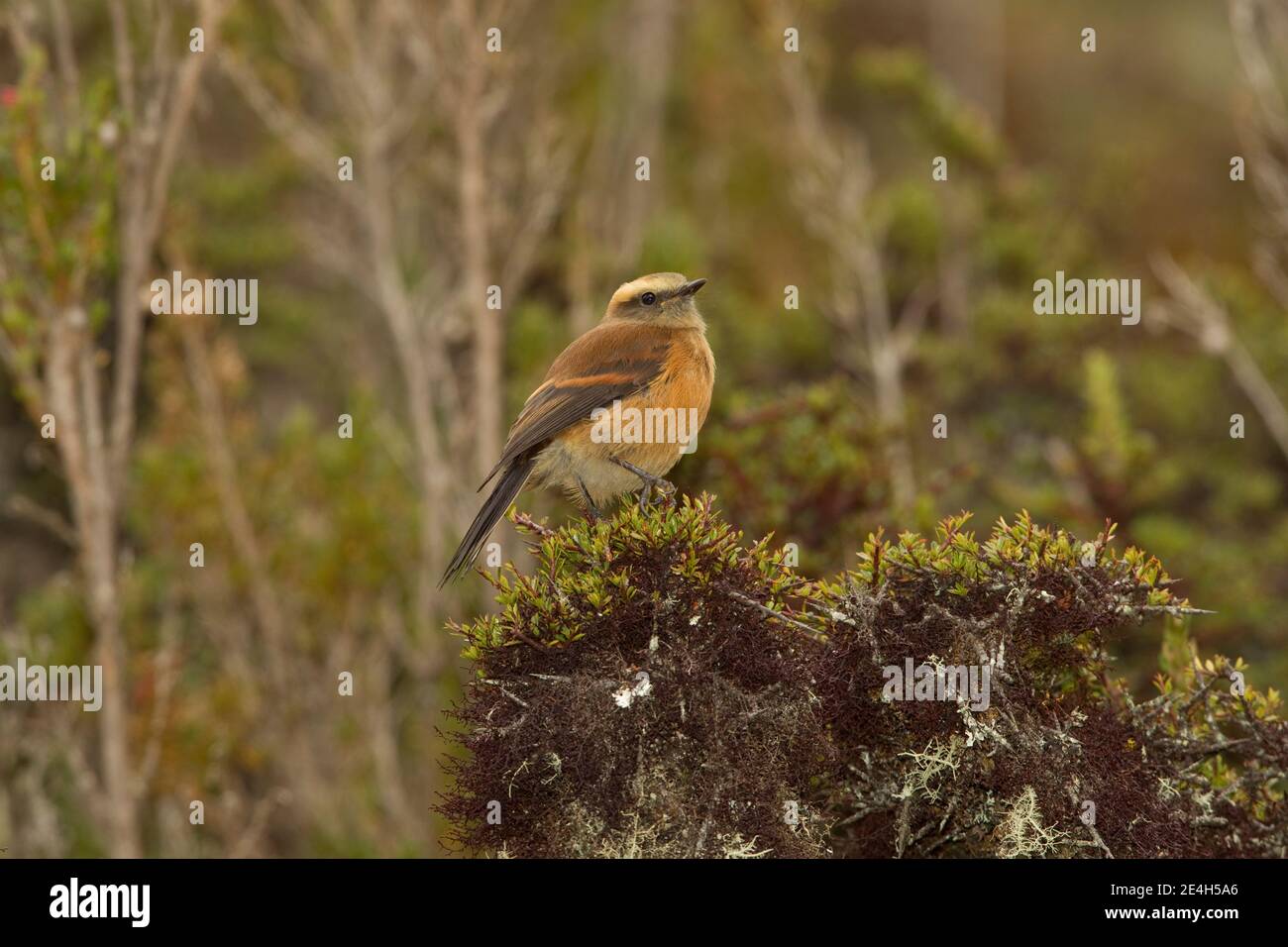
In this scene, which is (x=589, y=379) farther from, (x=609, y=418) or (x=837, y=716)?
(x=837, y=716)

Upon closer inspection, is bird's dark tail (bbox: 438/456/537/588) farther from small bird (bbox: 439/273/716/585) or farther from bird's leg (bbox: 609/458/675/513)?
bird's leg (bbox: 609/458/675/513)

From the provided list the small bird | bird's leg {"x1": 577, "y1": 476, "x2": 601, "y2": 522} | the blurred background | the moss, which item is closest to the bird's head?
the small bird

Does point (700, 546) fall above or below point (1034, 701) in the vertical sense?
above

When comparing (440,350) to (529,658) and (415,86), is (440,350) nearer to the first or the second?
(415,86)

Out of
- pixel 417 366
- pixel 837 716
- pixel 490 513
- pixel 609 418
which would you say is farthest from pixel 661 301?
pixel 417 366

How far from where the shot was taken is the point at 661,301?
7.02m

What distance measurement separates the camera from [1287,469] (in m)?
13.7

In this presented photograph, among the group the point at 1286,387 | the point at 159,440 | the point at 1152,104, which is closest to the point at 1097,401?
the point at 1286,387

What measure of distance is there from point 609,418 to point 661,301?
95 cm

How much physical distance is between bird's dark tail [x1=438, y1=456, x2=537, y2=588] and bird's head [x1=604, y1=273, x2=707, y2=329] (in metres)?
1.06

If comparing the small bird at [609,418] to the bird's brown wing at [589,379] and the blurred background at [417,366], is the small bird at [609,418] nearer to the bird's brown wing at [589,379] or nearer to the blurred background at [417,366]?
the bird's brown wing at [589,379]

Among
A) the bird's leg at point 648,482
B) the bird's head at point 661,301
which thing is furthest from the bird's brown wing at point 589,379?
the bird's leg at point 648,482

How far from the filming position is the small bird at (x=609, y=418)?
626cm

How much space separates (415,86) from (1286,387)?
8.10m
